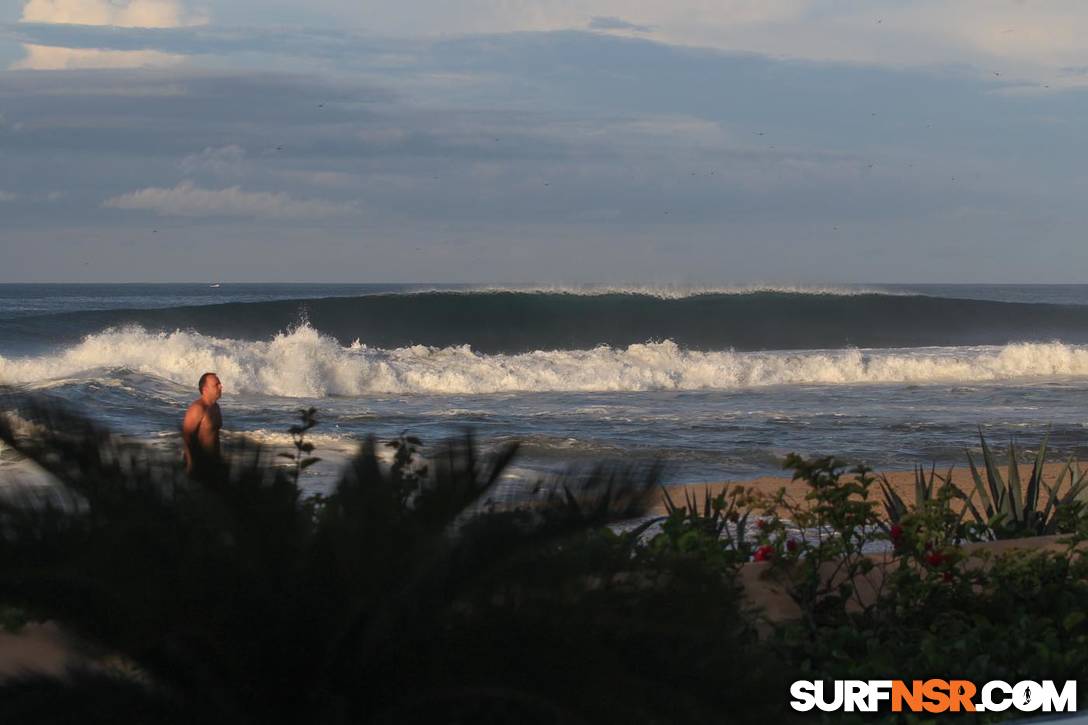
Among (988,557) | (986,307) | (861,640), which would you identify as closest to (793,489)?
(988,557)

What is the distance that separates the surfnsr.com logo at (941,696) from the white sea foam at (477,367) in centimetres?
1852

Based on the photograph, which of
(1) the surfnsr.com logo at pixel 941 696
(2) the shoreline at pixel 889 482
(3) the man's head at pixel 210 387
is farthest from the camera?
(2) the shoreline at pixel 889 482

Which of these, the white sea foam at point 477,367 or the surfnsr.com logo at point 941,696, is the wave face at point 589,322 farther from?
the surfnsr.com logo at point 941,696

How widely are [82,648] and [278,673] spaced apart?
0.42m

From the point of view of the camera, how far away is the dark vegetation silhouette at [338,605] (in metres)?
2.61

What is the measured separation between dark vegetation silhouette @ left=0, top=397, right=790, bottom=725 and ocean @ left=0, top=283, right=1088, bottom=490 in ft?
0.70

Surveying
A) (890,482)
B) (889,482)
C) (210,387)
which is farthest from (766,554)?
(890,482)

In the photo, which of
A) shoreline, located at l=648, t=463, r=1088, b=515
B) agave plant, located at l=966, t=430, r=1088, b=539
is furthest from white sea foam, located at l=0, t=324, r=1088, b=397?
agave plant, located at l=966, t=430, r=1088, b=539

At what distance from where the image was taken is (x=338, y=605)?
106 inches

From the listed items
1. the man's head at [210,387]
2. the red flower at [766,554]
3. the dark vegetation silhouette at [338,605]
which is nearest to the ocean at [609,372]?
the dark vegetation silhouette at [338,605]

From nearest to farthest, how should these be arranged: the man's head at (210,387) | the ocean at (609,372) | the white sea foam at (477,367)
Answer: the man's head at (210,387) → the ocean at (609,372) → the white sea foam at (477,367)

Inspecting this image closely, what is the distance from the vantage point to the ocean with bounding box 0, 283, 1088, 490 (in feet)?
48.8

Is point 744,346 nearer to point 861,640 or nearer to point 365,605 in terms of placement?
point 861,640

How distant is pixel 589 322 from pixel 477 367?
13.4 metres
